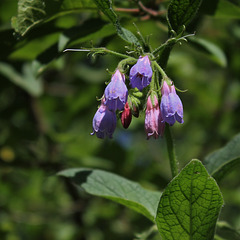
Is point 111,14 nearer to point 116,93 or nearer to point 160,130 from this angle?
point 116,93

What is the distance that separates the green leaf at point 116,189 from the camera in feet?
5.47

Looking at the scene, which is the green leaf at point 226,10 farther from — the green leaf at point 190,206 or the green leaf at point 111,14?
the green leaf at point 190,206

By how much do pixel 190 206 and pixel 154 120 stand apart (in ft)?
1.16

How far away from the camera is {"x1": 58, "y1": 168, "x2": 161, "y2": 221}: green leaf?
1.67 metres

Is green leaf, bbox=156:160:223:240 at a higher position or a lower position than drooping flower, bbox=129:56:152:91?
lower

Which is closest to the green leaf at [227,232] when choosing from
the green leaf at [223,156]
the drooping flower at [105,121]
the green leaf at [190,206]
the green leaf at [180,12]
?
the green leaf at [223,156]

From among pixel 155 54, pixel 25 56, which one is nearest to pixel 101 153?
pixel 25 56

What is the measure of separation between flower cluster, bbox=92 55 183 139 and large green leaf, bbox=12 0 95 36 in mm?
462

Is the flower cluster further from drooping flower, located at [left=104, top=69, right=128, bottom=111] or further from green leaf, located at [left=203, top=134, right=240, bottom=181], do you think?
green leaf, located at [left=203, top=134, right=240, bottom=181]

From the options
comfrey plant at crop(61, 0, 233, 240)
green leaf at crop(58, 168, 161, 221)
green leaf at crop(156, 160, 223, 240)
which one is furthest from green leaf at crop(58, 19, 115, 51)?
green leaf at crop(156, 160, 223, 240)

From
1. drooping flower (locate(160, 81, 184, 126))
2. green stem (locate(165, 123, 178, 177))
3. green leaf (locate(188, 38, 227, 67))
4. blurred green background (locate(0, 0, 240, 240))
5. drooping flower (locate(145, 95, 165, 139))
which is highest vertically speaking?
drooping flower (locate(160, 81, 184, 126))

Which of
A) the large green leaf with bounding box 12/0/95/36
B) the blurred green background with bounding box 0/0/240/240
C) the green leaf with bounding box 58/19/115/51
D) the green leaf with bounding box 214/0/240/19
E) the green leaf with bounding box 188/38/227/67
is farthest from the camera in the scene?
the blurred green background with bounding box 0/0/240/240

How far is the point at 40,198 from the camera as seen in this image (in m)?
4.13

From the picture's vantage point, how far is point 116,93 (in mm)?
1584
